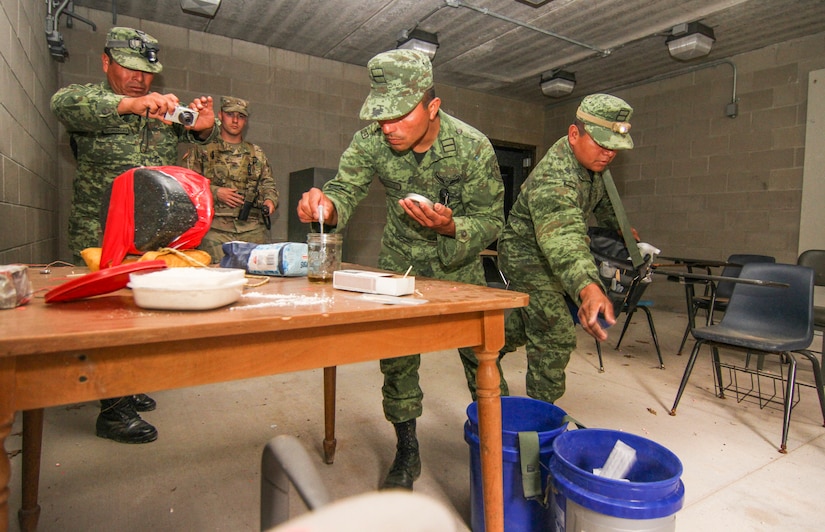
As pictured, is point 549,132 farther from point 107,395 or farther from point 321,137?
point 107,395

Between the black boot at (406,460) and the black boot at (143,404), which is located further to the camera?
the black boot at (143,404)

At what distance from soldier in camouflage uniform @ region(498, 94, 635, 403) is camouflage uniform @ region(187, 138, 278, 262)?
6.72 feet

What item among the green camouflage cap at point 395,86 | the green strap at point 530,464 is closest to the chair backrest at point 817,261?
the green strap at point 530,464

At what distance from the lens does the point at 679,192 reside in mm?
5496

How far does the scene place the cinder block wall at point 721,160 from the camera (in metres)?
4.60

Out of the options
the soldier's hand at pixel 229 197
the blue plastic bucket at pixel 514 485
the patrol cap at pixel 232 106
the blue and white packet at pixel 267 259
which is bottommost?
the blue plastic bucket at pixel 514 485

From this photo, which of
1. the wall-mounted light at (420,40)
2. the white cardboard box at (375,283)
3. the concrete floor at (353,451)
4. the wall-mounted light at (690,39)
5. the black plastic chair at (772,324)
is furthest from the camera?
the wall-mounted light at (420,40)

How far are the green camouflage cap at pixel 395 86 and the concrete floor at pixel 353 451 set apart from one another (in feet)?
3.83

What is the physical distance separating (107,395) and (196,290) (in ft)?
0.59

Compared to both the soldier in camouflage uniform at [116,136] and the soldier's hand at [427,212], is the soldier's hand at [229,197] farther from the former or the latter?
the soldier's hand at [427,212]

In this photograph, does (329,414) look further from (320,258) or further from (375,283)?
(375,283)

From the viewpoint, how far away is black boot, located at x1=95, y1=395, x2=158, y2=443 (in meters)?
1.88

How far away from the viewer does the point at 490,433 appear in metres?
1.07

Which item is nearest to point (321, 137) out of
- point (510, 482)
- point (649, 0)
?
point (649, 0)
